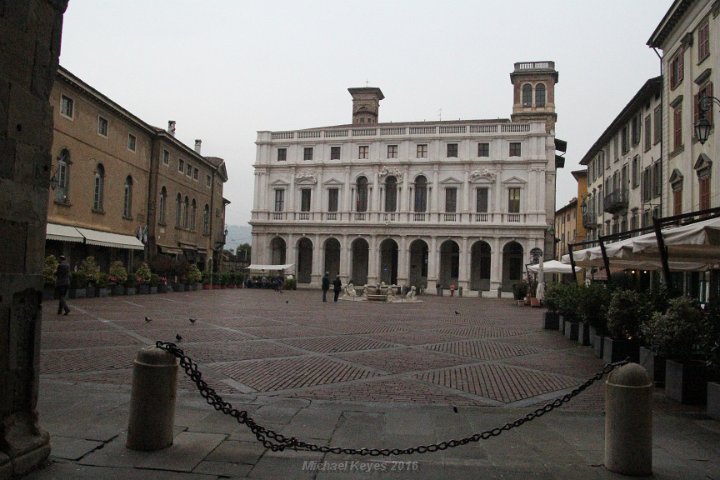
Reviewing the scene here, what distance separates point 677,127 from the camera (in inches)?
941

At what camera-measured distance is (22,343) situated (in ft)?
13.9

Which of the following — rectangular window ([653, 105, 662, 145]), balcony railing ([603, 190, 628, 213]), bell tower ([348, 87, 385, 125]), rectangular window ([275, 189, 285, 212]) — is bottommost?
balcony railing ([603, 190, 628, 213])

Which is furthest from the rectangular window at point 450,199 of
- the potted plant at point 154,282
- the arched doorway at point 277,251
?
the potted plant at point 154,282

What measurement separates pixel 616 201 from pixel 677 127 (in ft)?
30.4

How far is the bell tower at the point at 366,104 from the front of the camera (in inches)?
2400

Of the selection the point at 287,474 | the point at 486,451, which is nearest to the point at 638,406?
the point at 486,451

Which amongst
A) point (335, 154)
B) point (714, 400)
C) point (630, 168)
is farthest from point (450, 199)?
point (714, 400)

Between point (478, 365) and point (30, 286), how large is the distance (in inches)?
287

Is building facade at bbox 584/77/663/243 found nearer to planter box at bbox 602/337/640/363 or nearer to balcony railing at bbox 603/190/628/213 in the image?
→ balcony railing at bbox 603/190/628/213

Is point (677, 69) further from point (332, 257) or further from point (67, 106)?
point (332, 257)

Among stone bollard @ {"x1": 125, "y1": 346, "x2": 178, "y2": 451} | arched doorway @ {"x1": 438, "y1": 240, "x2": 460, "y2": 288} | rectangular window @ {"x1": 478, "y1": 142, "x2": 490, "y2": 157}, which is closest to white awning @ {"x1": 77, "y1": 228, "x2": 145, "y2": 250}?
stone bollard @ {"x1": 125, "y1": 346, "x2": 178, "y2": 451}

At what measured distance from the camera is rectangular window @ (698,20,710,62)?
2061cm

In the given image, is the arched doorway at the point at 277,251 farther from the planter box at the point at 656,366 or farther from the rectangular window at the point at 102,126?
the planter box at the point at 656,366

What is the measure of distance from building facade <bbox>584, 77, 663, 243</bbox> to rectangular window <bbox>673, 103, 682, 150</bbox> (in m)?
1.85
